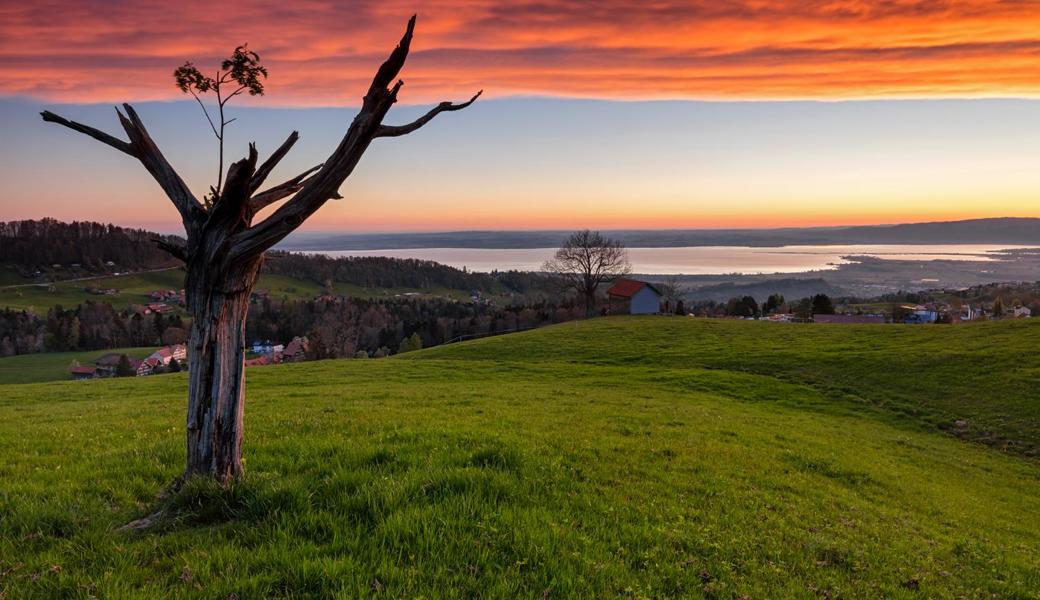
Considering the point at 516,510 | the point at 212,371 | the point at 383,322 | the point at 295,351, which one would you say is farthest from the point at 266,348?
the point at 516,510

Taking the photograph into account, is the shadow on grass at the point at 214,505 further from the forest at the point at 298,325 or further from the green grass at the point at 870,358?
the forest at the point at 298,325

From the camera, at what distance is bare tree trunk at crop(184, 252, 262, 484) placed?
606 cm

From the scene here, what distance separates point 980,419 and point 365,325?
423 feet

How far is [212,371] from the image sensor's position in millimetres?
6109

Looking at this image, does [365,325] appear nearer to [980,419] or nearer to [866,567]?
[980,419]

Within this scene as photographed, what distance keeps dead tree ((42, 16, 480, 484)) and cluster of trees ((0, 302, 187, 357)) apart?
148 meters

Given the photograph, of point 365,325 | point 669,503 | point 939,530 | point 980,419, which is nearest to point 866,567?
point 669,503

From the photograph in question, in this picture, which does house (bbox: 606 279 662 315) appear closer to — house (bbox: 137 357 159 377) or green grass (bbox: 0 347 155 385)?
house (bbox: 137 357 159 377)

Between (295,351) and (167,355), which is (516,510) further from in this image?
(167,355)

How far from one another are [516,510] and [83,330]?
165690 millimetres

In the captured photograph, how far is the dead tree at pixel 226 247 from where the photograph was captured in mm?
5871

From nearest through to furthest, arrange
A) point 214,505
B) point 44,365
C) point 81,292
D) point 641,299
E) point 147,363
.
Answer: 1. point 214,505
2. point 641,299
3. point 147,363
4. point 44,365
5. point 81,292

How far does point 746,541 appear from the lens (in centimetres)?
631

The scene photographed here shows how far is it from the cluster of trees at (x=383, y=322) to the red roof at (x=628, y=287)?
13.8m
